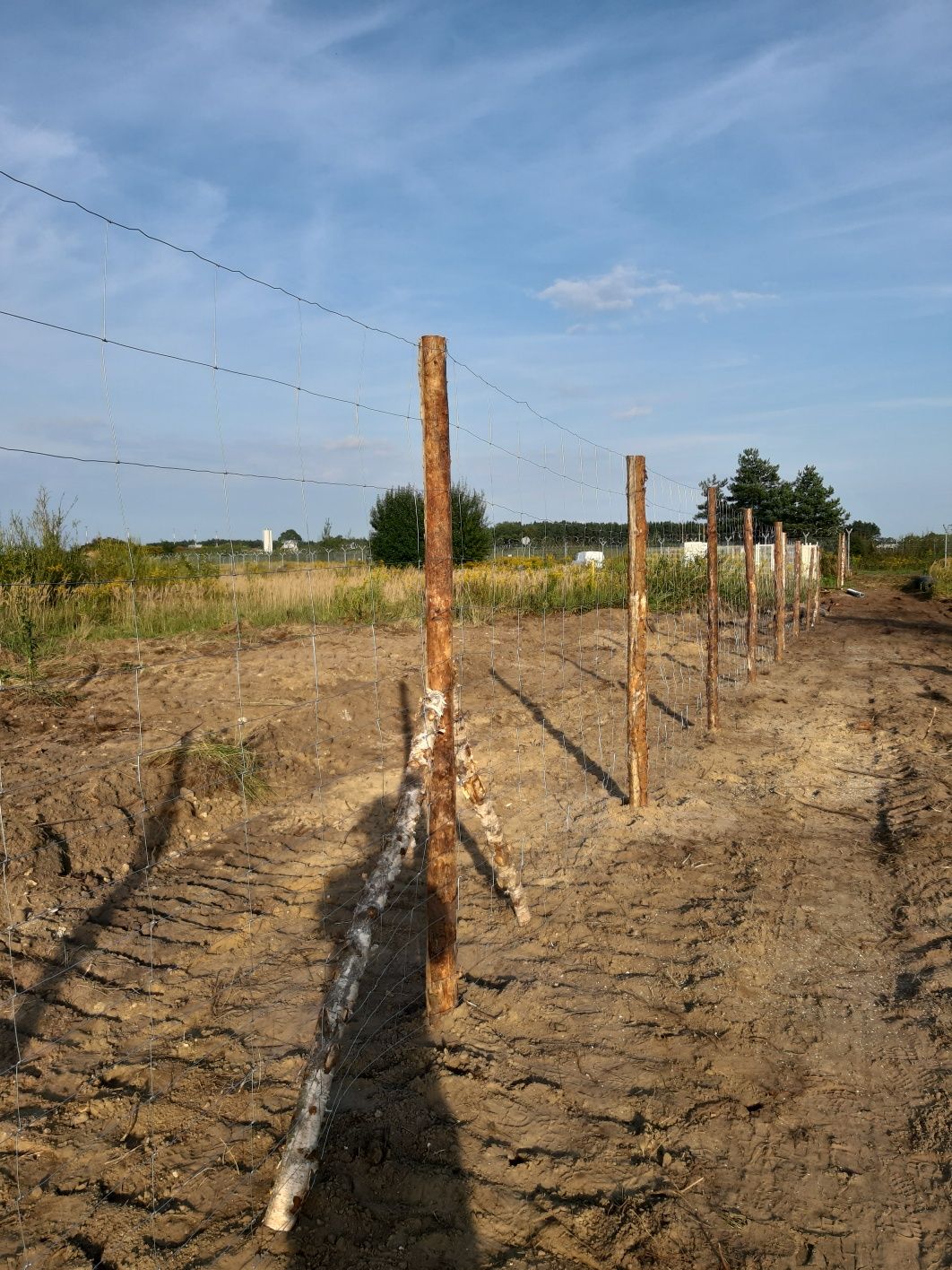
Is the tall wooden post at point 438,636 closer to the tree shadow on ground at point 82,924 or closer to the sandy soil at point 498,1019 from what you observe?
the sandy soil at point 498,1019

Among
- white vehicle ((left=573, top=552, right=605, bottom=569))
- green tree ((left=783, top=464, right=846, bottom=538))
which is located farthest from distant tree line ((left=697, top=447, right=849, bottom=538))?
white vehicle ((left=573, top=552, right=605, bottom=569))

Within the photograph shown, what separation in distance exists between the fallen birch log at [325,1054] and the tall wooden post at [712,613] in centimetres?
586

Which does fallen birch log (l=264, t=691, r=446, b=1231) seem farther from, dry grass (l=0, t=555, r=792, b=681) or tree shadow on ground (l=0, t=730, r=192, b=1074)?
dry grass (l=0, t=555, r=792, b=681)

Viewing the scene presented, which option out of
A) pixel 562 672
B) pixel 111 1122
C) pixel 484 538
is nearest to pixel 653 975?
pixel 111 1122

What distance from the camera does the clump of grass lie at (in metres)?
6.48

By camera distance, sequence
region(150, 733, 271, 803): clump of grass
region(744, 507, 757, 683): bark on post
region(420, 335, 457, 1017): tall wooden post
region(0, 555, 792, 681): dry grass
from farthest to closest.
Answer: region(744, 507, 757, 683): bark on post → region(0, 555, 792, 681): dry grass → region(150, 733, 271, 803): clump of grass → region(420, 335, 457, 1017): tall wooden post

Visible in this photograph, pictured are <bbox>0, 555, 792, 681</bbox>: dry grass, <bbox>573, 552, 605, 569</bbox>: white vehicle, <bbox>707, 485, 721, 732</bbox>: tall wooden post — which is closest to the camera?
<bbox>707, 485, 721, 732</bbox>: tall wooden post

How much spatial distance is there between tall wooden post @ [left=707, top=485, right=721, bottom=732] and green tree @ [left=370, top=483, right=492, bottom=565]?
17.2 feet

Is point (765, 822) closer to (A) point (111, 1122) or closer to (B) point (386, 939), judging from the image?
(B) point (386, 939)

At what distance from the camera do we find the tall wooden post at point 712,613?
27.5 feet

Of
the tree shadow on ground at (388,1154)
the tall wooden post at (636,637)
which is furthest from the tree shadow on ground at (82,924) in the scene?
the tall wooden post at (636,637)

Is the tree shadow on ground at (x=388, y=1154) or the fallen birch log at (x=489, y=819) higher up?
the fallen birch log at (x=489, y=819)

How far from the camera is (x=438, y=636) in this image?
347cm

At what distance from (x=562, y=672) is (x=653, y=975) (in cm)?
747
